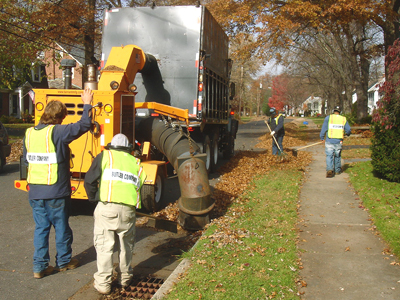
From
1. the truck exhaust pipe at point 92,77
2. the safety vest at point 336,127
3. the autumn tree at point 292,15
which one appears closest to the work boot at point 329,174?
the safety vest at point 336,127

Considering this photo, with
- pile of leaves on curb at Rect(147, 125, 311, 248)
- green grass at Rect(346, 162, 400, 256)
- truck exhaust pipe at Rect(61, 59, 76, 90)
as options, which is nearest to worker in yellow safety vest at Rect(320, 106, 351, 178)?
green grass at Rect(346, 162, 400, 256)

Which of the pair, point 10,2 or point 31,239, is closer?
point 31,239

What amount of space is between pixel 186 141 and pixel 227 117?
24.4 feet

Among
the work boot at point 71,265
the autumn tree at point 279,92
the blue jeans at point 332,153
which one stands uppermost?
the autumn tree at point 279,92

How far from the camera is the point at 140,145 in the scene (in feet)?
27.6

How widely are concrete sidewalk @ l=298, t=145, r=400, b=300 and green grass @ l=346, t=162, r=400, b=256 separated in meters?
0.15

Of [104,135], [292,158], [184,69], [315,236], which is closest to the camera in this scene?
[315,236]

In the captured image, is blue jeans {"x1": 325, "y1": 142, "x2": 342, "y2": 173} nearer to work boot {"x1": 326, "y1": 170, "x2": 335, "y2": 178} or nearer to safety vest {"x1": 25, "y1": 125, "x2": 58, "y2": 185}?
work boot {"x1": 326, "y1": 170, "x2": 335, "y2": 178}

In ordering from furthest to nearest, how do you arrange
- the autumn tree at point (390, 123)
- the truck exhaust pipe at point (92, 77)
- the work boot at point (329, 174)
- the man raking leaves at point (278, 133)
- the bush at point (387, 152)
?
the man raking leaves at point (278, 133)
the work boot at point (329, 174)
the bush at point (387, 152)
the autumn tree at point (390, 123)
the truck exhaust pipe at point (92, 77)

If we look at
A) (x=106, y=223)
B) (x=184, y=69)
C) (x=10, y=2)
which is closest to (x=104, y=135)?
(x=106, y=223)

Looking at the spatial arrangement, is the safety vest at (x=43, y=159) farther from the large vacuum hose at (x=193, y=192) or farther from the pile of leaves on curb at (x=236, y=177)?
the pile of leaves on curb at (x=236, y=177)

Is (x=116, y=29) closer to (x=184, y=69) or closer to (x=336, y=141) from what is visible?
(x=184, y=69)

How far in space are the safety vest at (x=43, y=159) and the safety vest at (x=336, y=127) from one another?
8.10 metres

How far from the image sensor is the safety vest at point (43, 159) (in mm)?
4977
